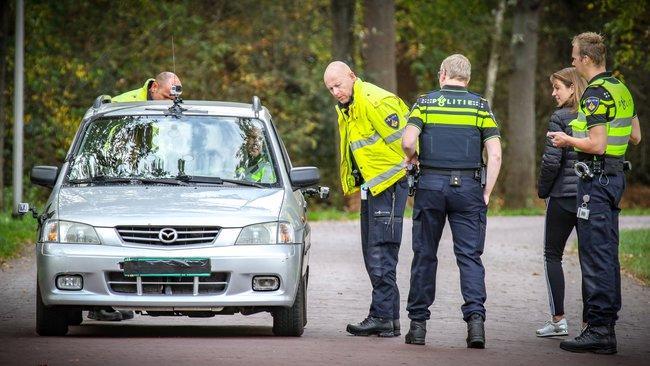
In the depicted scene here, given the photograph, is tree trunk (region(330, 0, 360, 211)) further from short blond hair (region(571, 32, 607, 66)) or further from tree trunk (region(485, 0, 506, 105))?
short blond hair (region(571, 32, 607, 66))

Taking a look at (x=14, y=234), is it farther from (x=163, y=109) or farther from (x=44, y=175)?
(x=44, y=175)

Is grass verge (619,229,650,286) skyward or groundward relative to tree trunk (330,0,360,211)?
groundward

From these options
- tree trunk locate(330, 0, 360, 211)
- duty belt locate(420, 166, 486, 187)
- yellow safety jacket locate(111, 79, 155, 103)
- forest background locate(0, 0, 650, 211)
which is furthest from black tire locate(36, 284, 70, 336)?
tree trunk locate(330, 0, 360, 211)

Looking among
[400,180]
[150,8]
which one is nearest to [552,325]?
[400,180]

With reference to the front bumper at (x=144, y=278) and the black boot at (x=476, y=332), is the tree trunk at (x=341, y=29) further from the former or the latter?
the black boot at (x=476, y=332)

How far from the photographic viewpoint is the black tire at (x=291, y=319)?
988cm

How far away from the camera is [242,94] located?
39.0m

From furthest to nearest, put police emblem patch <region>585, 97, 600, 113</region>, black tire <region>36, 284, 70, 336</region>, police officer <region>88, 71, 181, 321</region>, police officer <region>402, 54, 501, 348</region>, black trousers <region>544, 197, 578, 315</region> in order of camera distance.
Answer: police officer <region>88, 71, 181, 321</region>
black trousers <region>544, 197, 578, 315</region>
black tire <region>36, 284, 70, 336</region>
police officer <region>402, 54, 501, 348</region>
police emblem patch <region>585, 97, 600, 113</region>

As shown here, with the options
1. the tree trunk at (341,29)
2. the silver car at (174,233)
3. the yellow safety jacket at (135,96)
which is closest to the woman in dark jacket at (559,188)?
the silver car at (174,233)

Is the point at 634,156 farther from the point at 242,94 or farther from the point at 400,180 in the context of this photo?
the point at 400,180

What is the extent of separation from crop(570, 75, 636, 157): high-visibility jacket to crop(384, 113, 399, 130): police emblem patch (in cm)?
140

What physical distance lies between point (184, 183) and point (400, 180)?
1559 mm

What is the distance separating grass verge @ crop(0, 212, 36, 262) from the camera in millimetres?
17375

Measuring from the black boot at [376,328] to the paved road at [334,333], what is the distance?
0.57 feet
